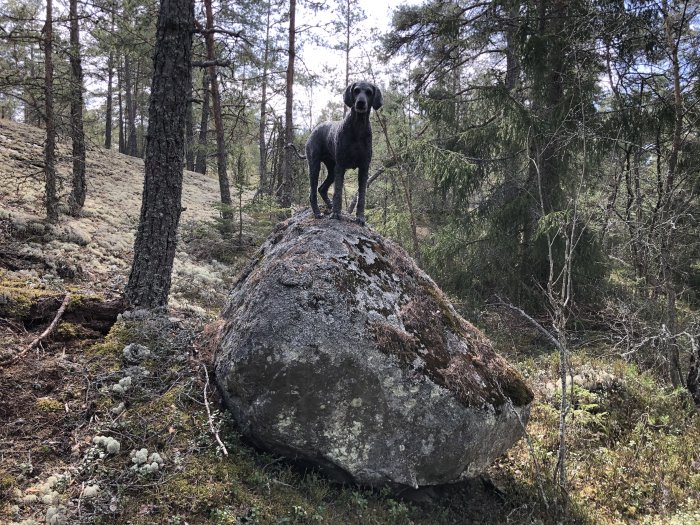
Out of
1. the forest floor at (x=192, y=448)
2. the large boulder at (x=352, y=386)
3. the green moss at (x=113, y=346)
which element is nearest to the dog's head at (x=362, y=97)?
the large boulder at (x=352, y=386)

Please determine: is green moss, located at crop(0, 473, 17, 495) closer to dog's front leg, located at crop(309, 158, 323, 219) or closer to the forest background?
dog's front leg, located at crop(309, 158, 323, 219)

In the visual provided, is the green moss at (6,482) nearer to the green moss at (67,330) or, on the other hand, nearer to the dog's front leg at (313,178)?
the green moss at (67,330)

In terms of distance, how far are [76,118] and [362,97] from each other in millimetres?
9017

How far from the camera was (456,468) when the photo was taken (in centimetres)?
366

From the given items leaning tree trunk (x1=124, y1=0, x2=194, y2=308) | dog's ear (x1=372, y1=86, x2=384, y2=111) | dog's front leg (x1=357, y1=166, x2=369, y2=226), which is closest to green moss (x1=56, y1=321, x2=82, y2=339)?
leaning tree trunk (x1=124, y1=0, x2=194, y2=308)

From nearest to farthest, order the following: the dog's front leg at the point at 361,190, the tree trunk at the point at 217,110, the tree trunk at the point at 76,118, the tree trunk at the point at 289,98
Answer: the dog's front leg at the point at 361,190
the tree trunk at the point at 76,118
the tree trunk at the point at 217,110
the tree trunk at the point at 289,98

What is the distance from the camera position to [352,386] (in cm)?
347

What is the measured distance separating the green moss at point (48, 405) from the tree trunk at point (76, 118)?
843 centimetres

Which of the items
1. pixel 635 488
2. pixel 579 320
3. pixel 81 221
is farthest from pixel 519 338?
pixel 81 221

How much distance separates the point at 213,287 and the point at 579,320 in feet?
25.7

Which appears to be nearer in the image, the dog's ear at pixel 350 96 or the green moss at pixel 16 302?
the green moss at pixel 16 302

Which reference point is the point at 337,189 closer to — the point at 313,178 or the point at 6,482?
the point at 313,178

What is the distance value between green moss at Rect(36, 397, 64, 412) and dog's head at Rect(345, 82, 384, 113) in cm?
376

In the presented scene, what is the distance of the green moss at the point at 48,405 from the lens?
11.0 feet
